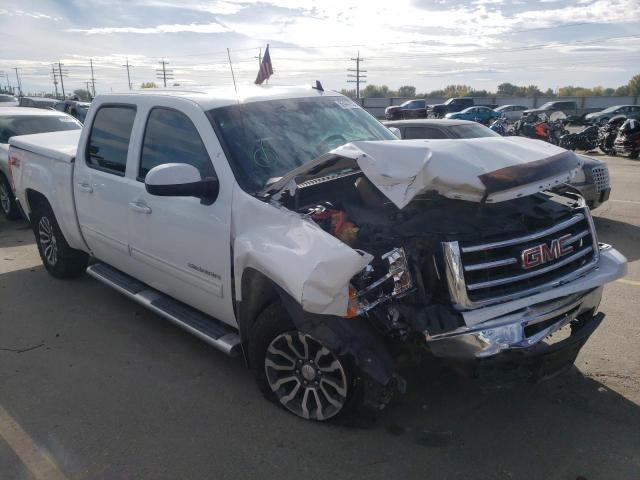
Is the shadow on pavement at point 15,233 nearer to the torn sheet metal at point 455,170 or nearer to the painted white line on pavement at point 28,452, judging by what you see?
the painted white line on pavement at point 28,452

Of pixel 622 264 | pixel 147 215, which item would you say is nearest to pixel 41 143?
pixel 147 215

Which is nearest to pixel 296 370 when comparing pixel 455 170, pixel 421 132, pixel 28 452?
pixel 455 170

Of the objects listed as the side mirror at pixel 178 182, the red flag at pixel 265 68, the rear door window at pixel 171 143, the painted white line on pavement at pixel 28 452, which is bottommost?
the painted white line on pavement at pixel 28 452

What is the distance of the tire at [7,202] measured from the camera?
9.04 metres

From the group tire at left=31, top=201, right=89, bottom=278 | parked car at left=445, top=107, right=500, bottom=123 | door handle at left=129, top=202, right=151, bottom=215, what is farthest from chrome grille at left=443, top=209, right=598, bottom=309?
parked car at left=445, top=107, right=500, bottom=123

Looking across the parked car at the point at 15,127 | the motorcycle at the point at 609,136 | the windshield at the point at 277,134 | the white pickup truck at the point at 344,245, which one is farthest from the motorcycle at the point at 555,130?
the white pickup truck at the point at 344,245

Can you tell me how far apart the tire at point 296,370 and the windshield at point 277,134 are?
0.87 m

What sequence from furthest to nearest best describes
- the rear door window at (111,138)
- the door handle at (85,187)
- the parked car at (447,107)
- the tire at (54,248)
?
the parked car at (447,107), the tire at (54,248), the door handle at (85,187), the rear door window at (111,138)

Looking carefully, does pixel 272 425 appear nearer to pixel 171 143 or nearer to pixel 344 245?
pixel 344 245

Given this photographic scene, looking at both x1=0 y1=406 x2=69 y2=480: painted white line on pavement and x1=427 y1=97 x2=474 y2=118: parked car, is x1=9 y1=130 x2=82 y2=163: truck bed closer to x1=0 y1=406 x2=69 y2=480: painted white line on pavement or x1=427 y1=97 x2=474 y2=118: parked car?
x1=0 y1=406 x2=69 y2=480: painted white line on pavement

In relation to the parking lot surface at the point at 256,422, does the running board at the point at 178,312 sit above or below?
above

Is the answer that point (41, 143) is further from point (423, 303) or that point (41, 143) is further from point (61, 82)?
point (61, 82)

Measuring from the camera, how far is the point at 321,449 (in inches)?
117

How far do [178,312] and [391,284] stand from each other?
1856 millimetres
